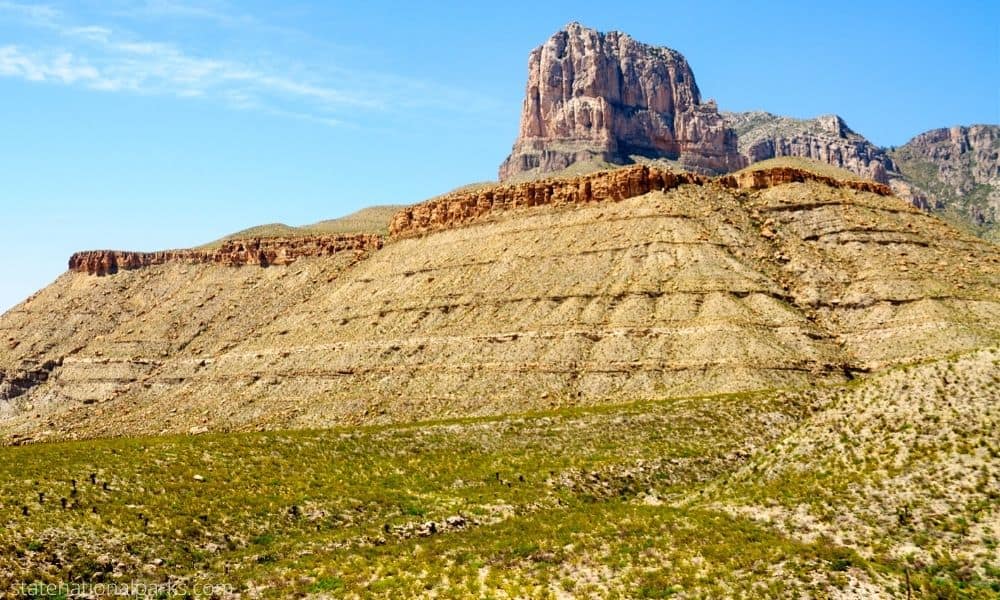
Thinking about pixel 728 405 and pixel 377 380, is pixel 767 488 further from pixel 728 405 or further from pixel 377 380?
pixel 377 380

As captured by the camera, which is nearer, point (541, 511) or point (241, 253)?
point (541, 511)

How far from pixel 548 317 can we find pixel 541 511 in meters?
42.9

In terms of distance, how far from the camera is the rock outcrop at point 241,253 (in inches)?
4744

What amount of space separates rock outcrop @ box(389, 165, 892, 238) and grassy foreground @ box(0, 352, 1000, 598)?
54975 mm

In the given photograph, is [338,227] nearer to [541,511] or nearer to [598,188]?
[598,188]

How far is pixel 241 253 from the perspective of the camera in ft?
415

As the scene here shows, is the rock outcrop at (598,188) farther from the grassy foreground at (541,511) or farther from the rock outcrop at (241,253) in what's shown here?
the grassy foreground at (541,511)

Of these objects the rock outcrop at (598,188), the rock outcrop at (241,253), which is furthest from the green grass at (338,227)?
the rock outcrop at (598,188)

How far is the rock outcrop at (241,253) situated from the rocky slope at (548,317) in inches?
195

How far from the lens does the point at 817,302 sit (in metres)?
73.8

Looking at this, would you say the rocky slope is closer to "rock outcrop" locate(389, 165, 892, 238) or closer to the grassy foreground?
"rock outcrop" locate(389, 165, 892, 238)

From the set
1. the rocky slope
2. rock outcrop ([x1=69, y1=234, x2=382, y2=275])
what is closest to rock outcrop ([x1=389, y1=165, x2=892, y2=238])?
the rocky slope

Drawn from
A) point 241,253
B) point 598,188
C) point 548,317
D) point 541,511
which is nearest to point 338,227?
point 241,253

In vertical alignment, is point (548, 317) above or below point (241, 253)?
below
